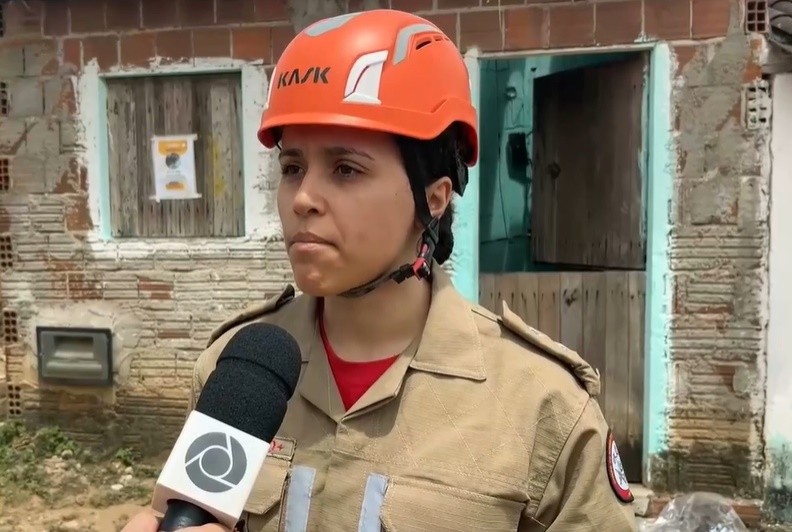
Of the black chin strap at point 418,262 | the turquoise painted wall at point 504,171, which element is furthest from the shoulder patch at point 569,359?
the turquoise painted wall at point 504,171

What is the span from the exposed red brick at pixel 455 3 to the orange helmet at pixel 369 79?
10.5ft

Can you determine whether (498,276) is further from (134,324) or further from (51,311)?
(51,311)

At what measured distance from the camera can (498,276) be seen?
4.98 meters

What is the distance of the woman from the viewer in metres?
1.54

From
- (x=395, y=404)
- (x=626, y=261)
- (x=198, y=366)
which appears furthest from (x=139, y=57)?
(x=395, y=404)

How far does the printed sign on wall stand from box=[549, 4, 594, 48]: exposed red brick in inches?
101

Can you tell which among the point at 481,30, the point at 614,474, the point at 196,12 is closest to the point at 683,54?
the point at 481,30

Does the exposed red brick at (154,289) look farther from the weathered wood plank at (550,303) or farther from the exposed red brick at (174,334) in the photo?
the weathered wood plank at (550,303)

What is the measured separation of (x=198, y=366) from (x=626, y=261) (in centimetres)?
369

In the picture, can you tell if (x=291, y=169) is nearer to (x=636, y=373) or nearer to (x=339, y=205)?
(x=339, y=205)

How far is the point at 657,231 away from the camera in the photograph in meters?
4.57

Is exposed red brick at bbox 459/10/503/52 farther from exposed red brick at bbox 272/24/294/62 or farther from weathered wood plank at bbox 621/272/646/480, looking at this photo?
weathered wood plank at bbox 621/272/646/480

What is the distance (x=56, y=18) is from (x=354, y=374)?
476 cm

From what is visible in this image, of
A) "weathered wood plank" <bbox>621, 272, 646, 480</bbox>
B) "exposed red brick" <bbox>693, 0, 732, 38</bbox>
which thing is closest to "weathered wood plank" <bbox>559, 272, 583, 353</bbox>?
"weathered wood plank" <bbox>621, 272, 646, 480</bbox>
